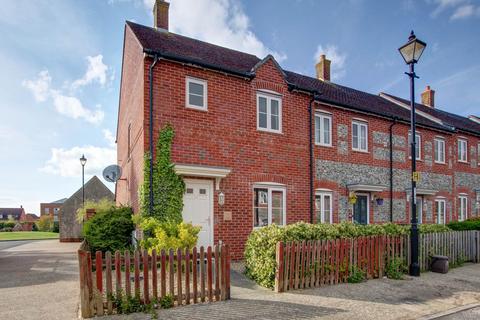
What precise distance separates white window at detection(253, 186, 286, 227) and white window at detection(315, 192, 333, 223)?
2.02m

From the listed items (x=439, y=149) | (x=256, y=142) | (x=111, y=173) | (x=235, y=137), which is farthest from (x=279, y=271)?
(x=439, y=149)

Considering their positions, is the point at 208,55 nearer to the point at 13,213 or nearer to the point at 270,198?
the point at 270,198

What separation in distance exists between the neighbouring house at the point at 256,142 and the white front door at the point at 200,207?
0.11 feet

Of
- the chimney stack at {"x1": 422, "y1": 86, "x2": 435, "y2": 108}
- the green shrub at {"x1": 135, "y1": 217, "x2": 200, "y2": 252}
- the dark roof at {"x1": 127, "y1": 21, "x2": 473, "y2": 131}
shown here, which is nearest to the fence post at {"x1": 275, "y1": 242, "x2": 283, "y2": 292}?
the green shrub at {"x1": 135, "y1": 217, "x2": 200, "y2": 252}

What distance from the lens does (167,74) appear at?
1134 cm

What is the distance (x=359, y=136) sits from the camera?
1666 centimetres

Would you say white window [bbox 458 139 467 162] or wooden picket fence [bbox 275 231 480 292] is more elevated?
white window [bbox 458 139 467 162]

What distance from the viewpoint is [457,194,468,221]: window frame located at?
21281 mm

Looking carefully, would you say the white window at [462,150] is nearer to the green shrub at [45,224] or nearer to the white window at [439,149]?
the white window at [439,149]

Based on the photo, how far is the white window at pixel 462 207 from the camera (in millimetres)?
21297

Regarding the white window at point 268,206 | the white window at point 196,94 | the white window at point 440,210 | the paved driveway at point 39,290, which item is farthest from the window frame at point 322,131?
the paved driveway at point 39,290

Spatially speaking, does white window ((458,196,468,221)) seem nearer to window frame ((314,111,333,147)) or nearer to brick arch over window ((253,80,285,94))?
window frame ((314,111,333,147))

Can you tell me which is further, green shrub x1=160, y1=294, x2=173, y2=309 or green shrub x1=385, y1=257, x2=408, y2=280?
green shrub x1=385, y1=257, x2=408, y2=280

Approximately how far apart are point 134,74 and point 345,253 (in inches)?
397
